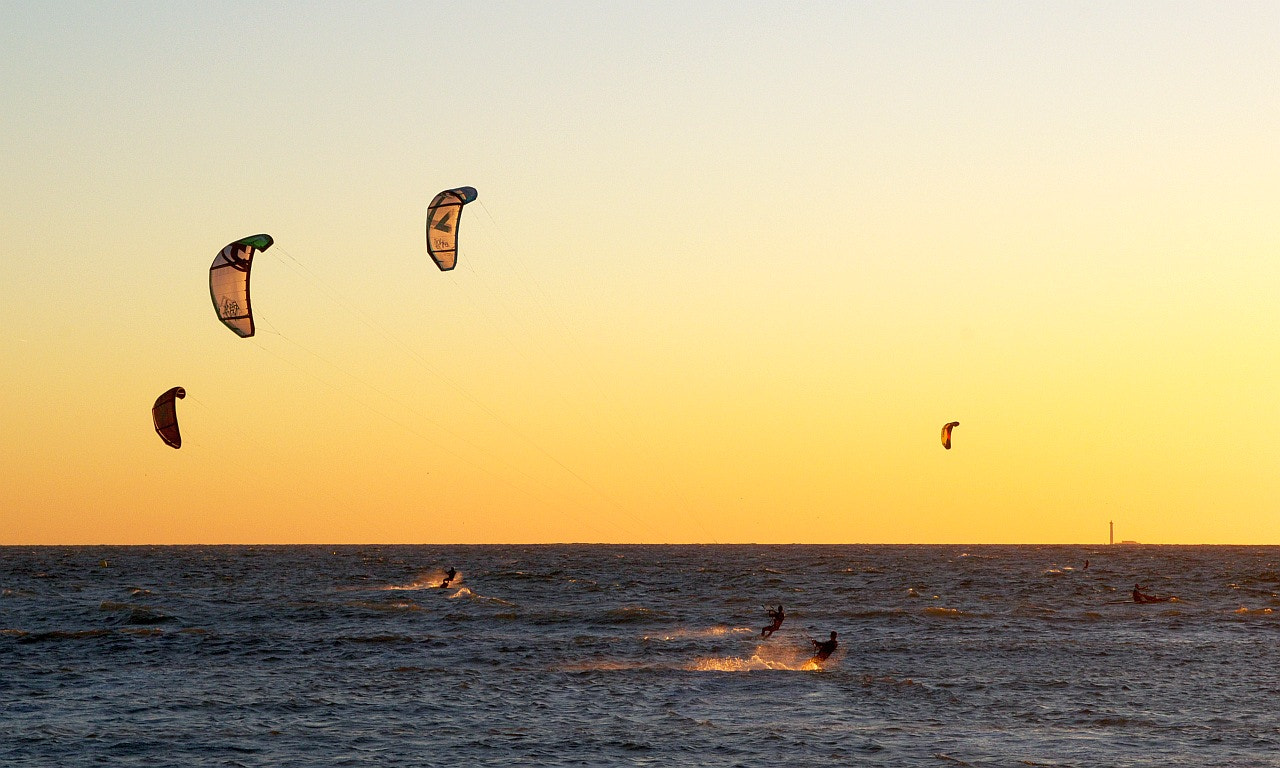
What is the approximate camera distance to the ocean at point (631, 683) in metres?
18.9

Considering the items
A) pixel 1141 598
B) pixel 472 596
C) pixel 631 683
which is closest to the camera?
pixel 631 683

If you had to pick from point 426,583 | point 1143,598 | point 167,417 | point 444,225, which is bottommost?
point 426,583

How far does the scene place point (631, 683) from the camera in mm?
25500

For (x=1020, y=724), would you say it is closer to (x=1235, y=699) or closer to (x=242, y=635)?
(x=1235, y=699)

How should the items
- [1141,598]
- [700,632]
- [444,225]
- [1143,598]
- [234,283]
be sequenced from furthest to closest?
[1143,598], [1141,598], [700,632], [444,225], [234,283]

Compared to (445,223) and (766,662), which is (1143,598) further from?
(445,223)

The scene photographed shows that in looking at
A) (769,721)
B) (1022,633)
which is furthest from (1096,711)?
(1022,633)

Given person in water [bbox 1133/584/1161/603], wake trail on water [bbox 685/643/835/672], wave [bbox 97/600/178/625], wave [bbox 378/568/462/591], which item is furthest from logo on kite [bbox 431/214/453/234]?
person in water [bbox 1133/584/1161/603]

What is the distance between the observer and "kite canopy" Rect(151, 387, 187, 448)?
34.2 m

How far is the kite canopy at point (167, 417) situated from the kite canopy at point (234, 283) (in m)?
4.19

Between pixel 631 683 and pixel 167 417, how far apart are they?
15.7 m

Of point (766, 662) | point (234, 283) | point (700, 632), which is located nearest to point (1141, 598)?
point (700, 632)

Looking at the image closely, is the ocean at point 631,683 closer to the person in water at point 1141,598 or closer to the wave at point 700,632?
the wave at point 700,632

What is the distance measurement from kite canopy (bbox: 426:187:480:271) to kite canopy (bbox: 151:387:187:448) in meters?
A: 7.55
